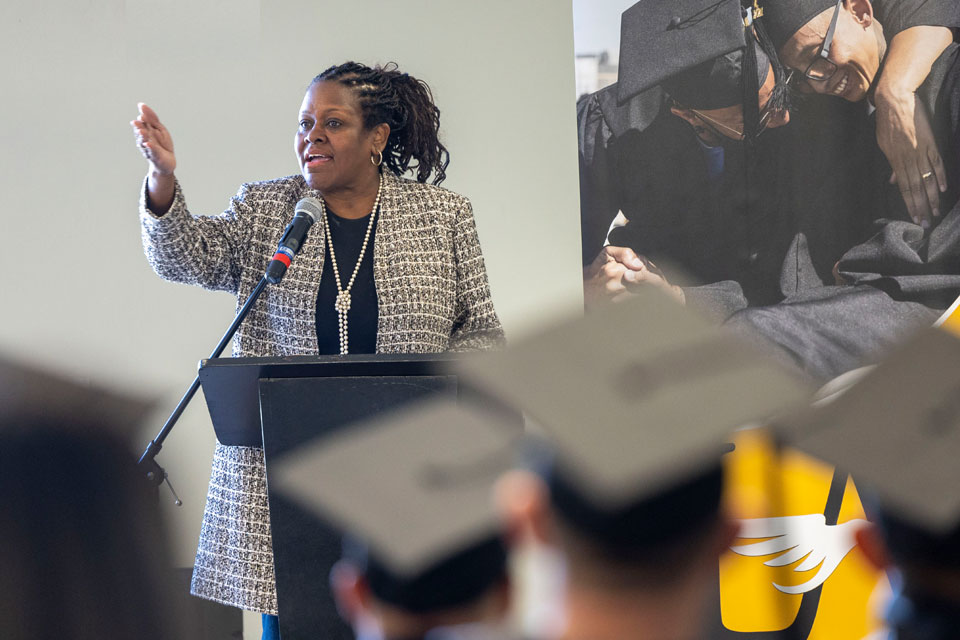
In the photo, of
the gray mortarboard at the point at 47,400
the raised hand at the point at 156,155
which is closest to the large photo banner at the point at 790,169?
the raised hand at the point at 156,155

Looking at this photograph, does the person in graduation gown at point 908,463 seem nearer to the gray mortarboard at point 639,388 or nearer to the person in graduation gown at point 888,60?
the gray mortarboard at point 639,388

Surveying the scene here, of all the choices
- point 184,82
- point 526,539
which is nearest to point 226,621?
point 184,82

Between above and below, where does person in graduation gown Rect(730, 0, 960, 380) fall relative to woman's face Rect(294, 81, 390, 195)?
below

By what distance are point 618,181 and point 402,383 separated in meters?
2.15

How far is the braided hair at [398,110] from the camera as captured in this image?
224cm

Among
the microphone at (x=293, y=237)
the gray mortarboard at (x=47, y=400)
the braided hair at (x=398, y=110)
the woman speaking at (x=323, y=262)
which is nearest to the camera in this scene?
the gray mortarboard at (x=47, y=400)

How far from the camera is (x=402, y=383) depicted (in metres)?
1.34

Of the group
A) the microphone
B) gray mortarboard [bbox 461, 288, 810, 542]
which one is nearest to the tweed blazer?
the microphone

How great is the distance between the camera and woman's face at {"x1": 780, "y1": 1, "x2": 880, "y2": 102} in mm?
3287

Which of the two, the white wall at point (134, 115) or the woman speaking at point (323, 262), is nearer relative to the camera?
the woman speaking at point (323, 262)

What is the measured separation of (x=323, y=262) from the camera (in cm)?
201

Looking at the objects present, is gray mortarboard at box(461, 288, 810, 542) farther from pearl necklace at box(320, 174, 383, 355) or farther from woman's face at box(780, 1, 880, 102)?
woman's face at box(780, 1, 880, 102)

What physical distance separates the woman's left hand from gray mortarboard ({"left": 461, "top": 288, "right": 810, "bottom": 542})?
2.92m

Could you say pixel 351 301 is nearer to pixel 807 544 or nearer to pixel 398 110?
pixel 398 110
